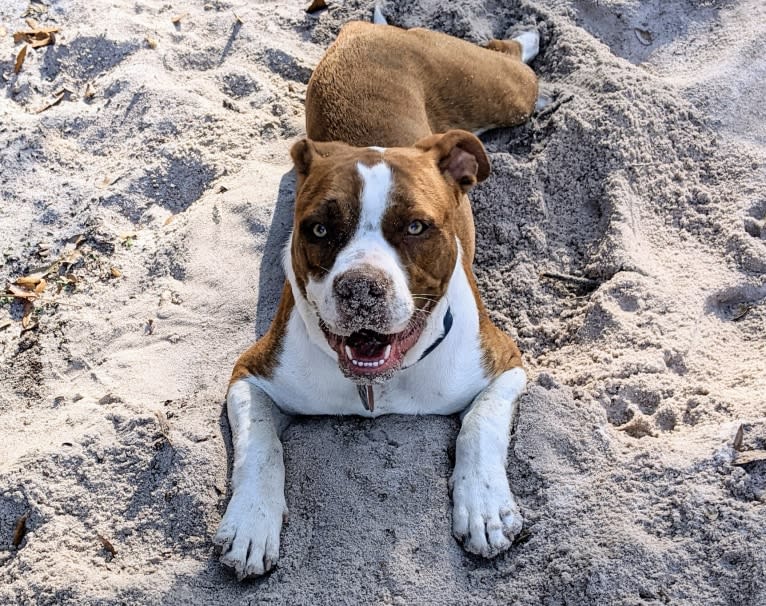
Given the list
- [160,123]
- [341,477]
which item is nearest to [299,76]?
[160,123]

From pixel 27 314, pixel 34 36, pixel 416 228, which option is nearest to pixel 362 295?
pixel 416 228

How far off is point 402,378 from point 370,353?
0.45m

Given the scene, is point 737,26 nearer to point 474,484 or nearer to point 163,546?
point 474,484

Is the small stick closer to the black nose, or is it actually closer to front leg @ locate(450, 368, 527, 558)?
front leg @ locate(450, 368, 527, 558)

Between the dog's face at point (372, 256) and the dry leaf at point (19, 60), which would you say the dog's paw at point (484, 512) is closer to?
the dog's face at point (372, 256)

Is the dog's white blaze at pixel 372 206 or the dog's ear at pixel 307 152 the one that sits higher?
the dog's white blaze at pixel 372 206

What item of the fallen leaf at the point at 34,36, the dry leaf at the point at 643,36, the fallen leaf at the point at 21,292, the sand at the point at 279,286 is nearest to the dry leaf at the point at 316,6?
the sand at the point at 279,286

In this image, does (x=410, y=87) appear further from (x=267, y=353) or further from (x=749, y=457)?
(x=749, y=457)

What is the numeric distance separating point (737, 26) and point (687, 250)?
2.15 metres

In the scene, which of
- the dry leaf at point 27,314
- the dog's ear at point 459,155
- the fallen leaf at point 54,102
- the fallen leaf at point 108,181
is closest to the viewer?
the dog's ear at point 459,155

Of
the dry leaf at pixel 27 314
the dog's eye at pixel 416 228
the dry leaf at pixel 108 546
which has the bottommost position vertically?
the dry leaf at pixel 27 314

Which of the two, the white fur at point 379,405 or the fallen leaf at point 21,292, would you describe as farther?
the fallen leaf at point 21,292

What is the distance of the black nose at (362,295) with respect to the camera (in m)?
3.26

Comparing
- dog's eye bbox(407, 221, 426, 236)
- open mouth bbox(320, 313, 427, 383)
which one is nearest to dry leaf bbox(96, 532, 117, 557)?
open mouth bbox(320, 313, 427, 383)
